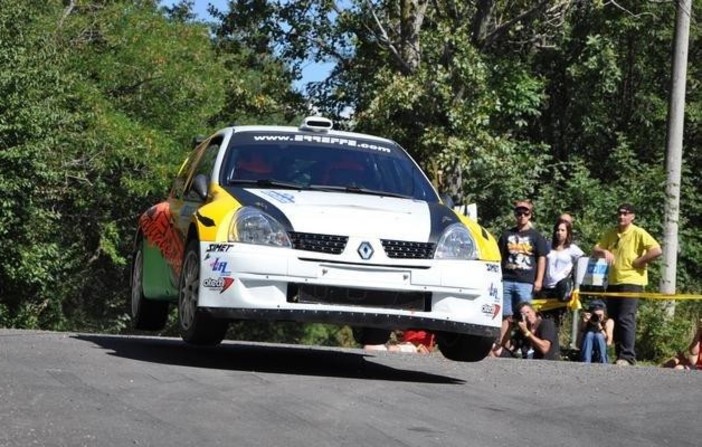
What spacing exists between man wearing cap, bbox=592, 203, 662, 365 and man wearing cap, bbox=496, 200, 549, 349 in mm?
790

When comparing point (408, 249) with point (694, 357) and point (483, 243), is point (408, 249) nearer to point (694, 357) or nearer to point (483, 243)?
point (483, 243)

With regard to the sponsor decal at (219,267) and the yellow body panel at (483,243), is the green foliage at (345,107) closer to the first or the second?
the yellow body panel at (483,243)

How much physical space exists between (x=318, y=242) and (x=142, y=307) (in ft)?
11.6

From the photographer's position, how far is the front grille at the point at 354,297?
35.4 feet

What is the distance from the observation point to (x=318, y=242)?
35.3ft

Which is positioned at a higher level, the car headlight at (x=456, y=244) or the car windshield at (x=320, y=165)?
the car windshield at (x=320, y=165)

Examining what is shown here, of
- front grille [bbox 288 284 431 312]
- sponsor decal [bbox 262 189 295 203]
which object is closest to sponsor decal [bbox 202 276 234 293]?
front grille [bbox 288 284 431 312]

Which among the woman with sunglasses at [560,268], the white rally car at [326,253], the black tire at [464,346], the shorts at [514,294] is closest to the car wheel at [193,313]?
the white rally car at [326,253]

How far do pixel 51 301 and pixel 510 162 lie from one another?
14.2 metres

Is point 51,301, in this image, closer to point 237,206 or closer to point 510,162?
point 510,162

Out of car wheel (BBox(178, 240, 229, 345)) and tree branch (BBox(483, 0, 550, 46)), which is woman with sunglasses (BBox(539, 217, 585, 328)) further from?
tree branch (BBox(483, 0, 550, 46))

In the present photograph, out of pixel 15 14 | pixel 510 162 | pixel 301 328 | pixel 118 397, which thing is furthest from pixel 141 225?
pixel 301 328

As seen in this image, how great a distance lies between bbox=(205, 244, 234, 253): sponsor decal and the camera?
1084 centimetres

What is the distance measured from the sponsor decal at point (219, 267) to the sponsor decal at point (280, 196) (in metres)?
0.61
